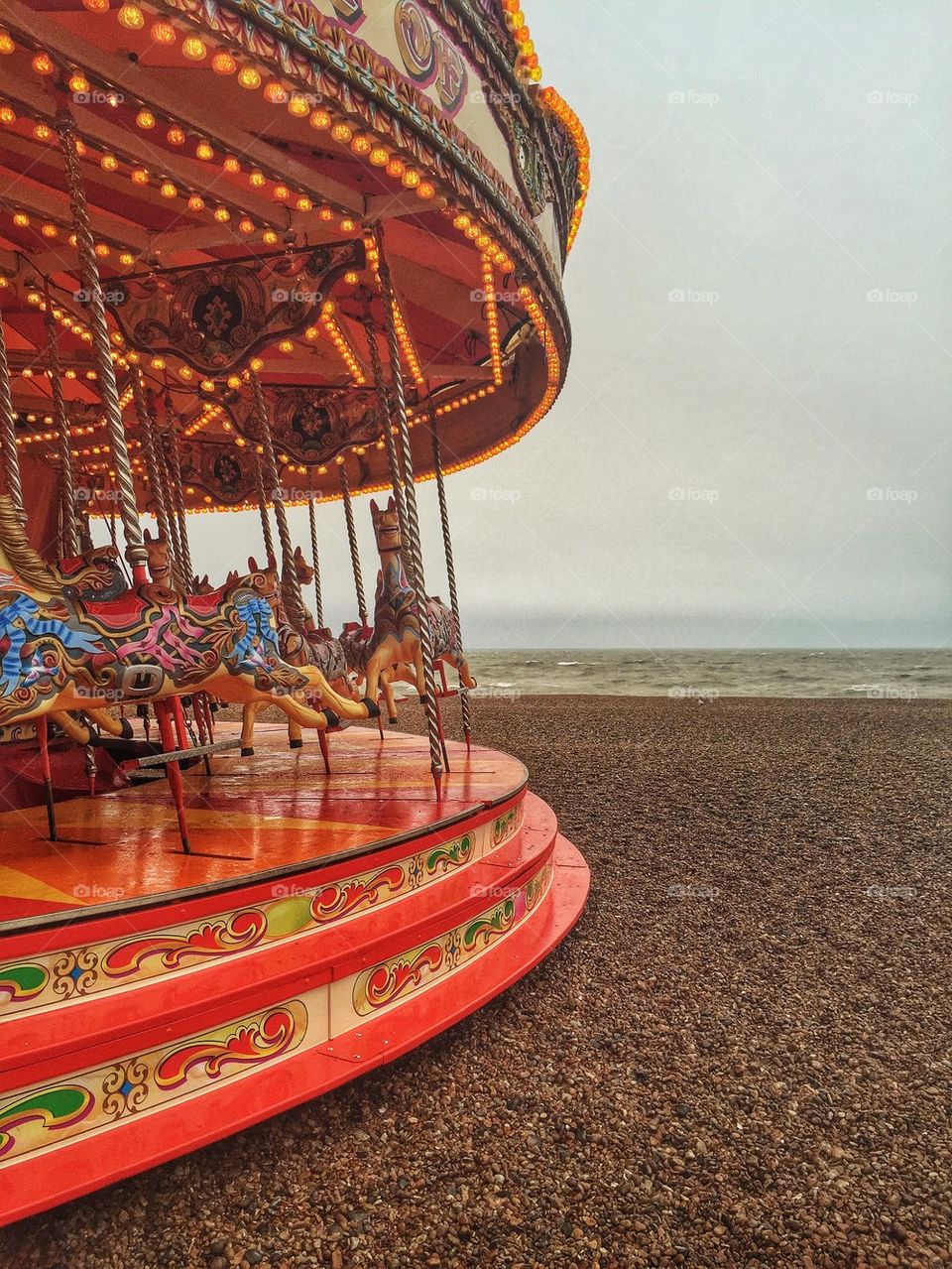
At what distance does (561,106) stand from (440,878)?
4.50 metres

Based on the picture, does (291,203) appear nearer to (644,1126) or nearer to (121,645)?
(121,645)

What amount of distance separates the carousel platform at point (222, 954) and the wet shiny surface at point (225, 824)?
2cm

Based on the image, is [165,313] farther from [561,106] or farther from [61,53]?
[561,106]

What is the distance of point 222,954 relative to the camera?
244cm

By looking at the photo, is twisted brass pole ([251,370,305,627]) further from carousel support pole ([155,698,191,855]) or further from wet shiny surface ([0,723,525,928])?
carousel support pole ([155,698,191,855])

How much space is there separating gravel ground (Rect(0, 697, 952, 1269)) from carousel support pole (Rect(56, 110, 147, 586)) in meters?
2.24

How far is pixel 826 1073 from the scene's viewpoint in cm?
298

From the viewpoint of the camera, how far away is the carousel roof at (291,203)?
2.67m

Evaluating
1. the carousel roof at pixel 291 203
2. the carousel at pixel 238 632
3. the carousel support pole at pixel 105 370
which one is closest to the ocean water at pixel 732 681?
the carousel roof at pixel 291 203

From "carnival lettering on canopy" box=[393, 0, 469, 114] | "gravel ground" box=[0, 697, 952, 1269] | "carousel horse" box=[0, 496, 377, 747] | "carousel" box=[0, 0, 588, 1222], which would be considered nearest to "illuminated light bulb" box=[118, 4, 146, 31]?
"carousel" box=[0, 0, 588, 1222]

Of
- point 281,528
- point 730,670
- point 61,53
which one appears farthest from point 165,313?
point 730,670

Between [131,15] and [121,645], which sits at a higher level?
[131,15]

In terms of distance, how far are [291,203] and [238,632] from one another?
8.52ft

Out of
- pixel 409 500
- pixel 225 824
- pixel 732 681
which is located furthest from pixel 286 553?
pixel 732 681
